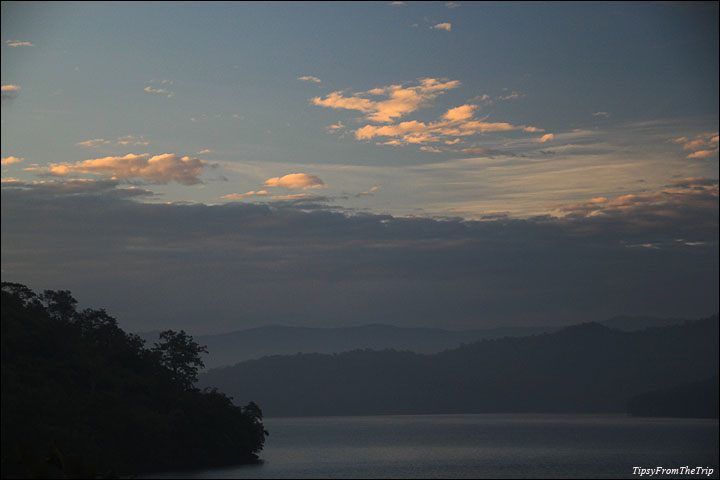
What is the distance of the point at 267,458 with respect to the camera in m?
146

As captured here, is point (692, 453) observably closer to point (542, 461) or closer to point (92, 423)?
point (542, 461)

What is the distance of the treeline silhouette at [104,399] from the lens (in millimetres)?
83438

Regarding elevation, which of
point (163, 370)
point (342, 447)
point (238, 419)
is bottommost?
point (342, 447)

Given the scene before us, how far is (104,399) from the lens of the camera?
98125mm

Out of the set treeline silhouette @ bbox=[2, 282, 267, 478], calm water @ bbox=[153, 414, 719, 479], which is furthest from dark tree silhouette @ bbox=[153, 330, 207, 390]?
calm water @ bbox=[153, 414, 719, 479]

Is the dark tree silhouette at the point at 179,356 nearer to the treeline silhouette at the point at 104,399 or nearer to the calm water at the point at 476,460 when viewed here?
the treeline silhouette at the point at 104,399

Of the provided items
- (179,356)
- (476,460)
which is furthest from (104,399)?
(476,460)

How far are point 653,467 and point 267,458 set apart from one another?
6882 cm

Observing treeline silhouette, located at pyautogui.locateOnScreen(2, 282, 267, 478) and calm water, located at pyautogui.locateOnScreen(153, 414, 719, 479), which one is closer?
treeline silhouette, located at pyautogui.locateOnScreen(2, 282, 267, 478)

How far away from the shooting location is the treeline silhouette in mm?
83438

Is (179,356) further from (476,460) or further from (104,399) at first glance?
(476,460)

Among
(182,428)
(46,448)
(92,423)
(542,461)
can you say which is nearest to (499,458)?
(542,461)

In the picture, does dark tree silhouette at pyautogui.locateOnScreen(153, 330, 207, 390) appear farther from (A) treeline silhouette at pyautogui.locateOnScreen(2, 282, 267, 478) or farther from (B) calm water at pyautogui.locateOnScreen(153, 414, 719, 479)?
(B) calm water at pyautogui.locateOnScreen(153, 414, 719, 479)

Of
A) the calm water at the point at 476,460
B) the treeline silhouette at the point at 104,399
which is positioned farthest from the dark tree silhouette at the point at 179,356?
the calm water at the point at 476,460
